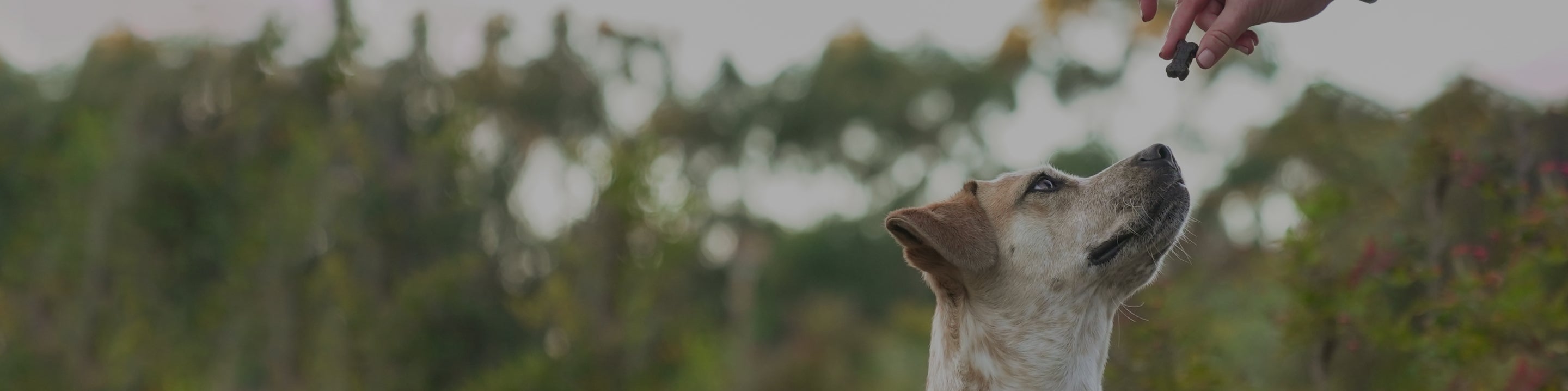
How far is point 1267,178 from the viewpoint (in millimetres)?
21703

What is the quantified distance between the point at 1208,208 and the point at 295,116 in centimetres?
1629

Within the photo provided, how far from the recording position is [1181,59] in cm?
413

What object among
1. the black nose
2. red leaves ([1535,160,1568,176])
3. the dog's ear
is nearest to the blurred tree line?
red leaves ([1535,160,1568,176])

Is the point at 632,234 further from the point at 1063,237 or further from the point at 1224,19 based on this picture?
the point at 1224,19

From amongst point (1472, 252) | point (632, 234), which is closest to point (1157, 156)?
point (1472, 252)

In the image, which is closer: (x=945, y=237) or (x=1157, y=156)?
(x=945, y=237)

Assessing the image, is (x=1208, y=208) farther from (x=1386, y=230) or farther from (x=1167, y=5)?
(x=1386, y=230)

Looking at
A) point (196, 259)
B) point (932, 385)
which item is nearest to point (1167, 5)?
point (932, 385)

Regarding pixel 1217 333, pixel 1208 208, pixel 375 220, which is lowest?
pixel 1208 208

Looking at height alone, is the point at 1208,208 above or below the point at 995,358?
below

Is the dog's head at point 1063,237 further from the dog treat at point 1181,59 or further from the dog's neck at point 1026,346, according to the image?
the dog treat at point 1181,59

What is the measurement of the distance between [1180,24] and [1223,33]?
15cm

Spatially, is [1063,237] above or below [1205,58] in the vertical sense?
below

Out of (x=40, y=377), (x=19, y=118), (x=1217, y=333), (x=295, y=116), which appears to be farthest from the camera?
(x=19, y=118)
